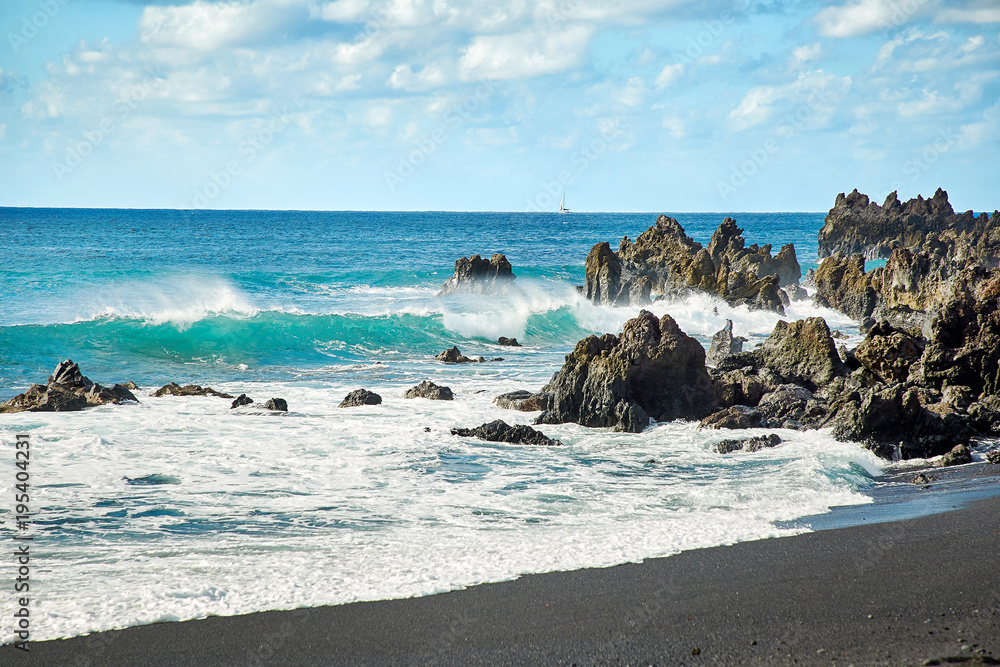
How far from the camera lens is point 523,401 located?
48.1 feet

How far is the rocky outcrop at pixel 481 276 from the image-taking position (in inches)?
Answer: 1487

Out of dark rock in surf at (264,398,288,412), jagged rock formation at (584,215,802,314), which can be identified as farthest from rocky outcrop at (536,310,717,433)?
jagged rock formation at (584,215,802,314)

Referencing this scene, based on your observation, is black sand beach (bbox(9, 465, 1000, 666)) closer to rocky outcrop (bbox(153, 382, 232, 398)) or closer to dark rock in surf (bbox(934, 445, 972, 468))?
dark rock in surf (bbox(934, 445, 972, 468))

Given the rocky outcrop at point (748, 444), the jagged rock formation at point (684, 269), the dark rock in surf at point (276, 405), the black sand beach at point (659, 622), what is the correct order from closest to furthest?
the black sand beach at point (659, 622), the rocky outcrop at point (748, 444), the dark rock in surf at point (276, 405), the jagged rock formation at point (684, 269)

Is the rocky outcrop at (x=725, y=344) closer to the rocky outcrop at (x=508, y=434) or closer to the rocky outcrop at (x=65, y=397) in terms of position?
the rocky outcrop at (x=508, y=434)

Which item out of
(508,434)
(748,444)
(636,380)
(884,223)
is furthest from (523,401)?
(884,223)

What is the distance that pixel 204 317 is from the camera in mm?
27859

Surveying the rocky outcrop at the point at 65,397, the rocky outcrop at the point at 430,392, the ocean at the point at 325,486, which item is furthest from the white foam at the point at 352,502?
the rocky outcrop at the point at 430,392

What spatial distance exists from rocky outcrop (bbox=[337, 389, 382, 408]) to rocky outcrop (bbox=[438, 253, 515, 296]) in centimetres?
2246

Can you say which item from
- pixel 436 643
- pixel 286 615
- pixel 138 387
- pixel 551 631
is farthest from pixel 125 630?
pixel 138 387

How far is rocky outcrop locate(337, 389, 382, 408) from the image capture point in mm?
15023

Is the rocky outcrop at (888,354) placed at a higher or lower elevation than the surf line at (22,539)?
higher

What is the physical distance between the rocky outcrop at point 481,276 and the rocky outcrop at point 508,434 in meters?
25.5

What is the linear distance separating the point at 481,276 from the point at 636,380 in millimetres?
25297
